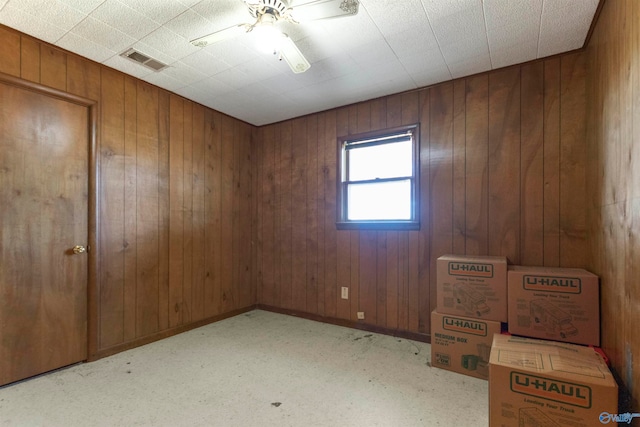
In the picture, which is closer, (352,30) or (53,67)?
(352,30)

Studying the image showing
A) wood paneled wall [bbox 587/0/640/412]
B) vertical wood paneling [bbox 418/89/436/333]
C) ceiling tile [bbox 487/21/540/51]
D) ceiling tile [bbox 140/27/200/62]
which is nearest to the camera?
wood paneled wall [bbox 587/0/640/412]

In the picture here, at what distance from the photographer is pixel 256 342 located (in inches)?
113

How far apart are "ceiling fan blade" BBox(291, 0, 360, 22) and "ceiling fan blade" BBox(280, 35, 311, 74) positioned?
0.14 m

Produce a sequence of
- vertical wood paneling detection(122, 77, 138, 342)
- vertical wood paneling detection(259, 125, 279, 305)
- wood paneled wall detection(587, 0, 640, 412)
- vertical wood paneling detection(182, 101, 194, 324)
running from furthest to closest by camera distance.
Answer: vertical wood paneling detection(259, 125, 279, 305) < vertical wood paneling detection(182, 101, 194, 324) < vertical wood paneling detection(122, 77, 138, 342) < wood paneled wall detection(587, 0, 640, 412)

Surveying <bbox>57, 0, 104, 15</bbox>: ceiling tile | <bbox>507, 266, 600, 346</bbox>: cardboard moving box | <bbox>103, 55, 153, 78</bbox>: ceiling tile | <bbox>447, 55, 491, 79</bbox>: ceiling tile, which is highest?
<bbox>57, 0, 104, 15</bbox>: ceiling tile

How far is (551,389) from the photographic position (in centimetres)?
141

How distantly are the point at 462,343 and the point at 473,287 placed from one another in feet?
1.41

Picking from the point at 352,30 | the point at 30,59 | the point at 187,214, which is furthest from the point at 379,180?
the point at 30,59

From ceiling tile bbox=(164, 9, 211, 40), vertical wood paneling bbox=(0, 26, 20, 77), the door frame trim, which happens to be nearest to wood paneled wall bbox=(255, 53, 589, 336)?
ceiling tile bbox=(164, 9, 211, 40)

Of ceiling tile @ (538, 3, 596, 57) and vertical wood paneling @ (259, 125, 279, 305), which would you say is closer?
ceiling tile @ (538, 3, 596, 57)

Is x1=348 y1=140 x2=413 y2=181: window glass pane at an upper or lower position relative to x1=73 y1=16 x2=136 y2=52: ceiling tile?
lower

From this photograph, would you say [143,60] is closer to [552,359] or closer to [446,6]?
[446,6]

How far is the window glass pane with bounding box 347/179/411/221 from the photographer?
305 cm

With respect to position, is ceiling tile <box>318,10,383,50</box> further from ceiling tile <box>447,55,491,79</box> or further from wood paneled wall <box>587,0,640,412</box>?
wood paneled wall <box>587,0,640,412</box>
